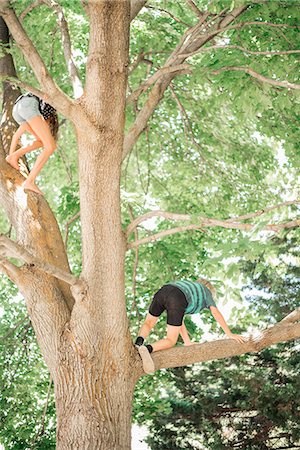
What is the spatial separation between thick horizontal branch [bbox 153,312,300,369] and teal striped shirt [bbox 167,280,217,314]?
1.33ft

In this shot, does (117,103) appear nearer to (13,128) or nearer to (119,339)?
(13,128)

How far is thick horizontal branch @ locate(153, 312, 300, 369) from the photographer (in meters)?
5.39

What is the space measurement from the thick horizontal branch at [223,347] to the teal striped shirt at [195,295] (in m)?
0.40

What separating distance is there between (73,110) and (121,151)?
0.54 metres

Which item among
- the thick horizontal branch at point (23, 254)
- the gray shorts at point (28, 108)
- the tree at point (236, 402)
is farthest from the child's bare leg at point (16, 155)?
the tree at point (236, 402)

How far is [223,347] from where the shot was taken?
17.9 ft

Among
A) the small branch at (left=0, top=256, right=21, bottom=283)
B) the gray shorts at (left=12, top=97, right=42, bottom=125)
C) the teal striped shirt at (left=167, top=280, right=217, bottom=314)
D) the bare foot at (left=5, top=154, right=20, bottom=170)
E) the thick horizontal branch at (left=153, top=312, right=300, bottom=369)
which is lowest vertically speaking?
the thick horizontal branch at (left=153, top=312, right=300, bottom=369)

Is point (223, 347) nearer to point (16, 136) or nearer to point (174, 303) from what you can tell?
point (174, 303)

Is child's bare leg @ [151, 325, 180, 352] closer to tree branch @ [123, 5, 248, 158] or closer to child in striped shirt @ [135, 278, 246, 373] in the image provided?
child in striped shirt @ [135, 278, 246, 373]

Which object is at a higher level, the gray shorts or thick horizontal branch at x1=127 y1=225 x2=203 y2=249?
the gray shorts

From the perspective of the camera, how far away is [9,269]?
18.0 feet

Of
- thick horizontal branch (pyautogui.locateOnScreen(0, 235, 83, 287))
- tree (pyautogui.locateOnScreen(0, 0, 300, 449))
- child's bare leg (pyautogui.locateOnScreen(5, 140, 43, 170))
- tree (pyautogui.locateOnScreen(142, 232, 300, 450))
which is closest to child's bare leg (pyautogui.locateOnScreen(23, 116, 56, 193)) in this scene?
child's bare leg (pyautogui.locateOnScreen(5, 140, 43, 170))

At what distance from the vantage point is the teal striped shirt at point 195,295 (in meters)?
5.67

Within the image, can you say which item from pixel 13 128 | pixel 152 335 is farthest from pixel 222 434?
pixel 13 128
